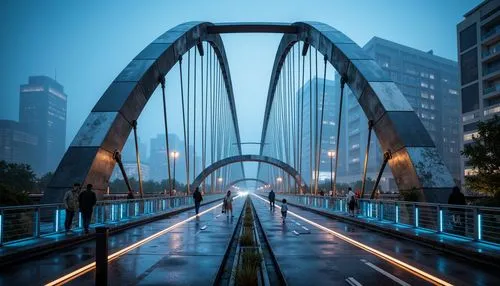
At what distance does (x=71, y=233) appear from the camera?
15.6 metres

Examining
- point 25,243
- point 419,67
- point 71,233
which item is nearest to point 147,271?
point 25,243

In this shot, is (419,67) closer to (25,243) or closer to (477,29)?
(477,29)

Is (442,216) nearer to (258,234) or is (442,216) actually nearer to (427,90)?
(258,234)

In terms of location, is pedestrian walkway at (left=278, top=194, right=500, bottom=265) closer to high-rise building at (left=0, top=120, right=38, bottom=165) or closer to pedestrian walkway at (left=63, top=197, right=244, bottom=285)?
pedestrian walkway at (left=63, top=197, right=244, bottom=285)

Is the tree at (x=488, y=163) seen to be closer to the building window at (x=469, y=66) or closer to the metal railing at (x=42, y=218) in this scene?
the metal railing at (x=42, y=218)

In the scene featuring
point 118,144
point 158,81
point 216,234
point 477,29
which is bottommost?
point 216,234

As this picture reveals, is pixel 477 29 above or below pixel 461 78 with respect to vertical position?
above

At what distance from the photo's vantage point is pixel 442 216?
15.5 m

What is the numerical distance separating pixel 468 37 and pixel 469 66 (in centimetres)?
410

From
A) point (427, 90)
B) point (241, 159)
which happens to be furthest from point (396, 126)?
point (427, 90)

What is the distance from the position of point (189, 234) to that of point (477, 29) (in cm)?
5951

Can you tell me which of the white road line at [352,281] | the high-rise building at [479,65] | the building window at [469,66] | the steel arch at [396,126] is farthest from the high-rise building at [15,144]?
the white road line at [352,281]

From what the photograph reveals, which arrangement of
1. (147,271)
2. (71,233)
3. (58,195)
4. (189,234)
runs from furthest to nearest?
(58,195), (189,234), (71,233), (147,271)

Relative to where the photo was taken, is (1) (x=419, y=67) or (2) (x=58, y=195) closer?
(2) (x=58, y=195)
